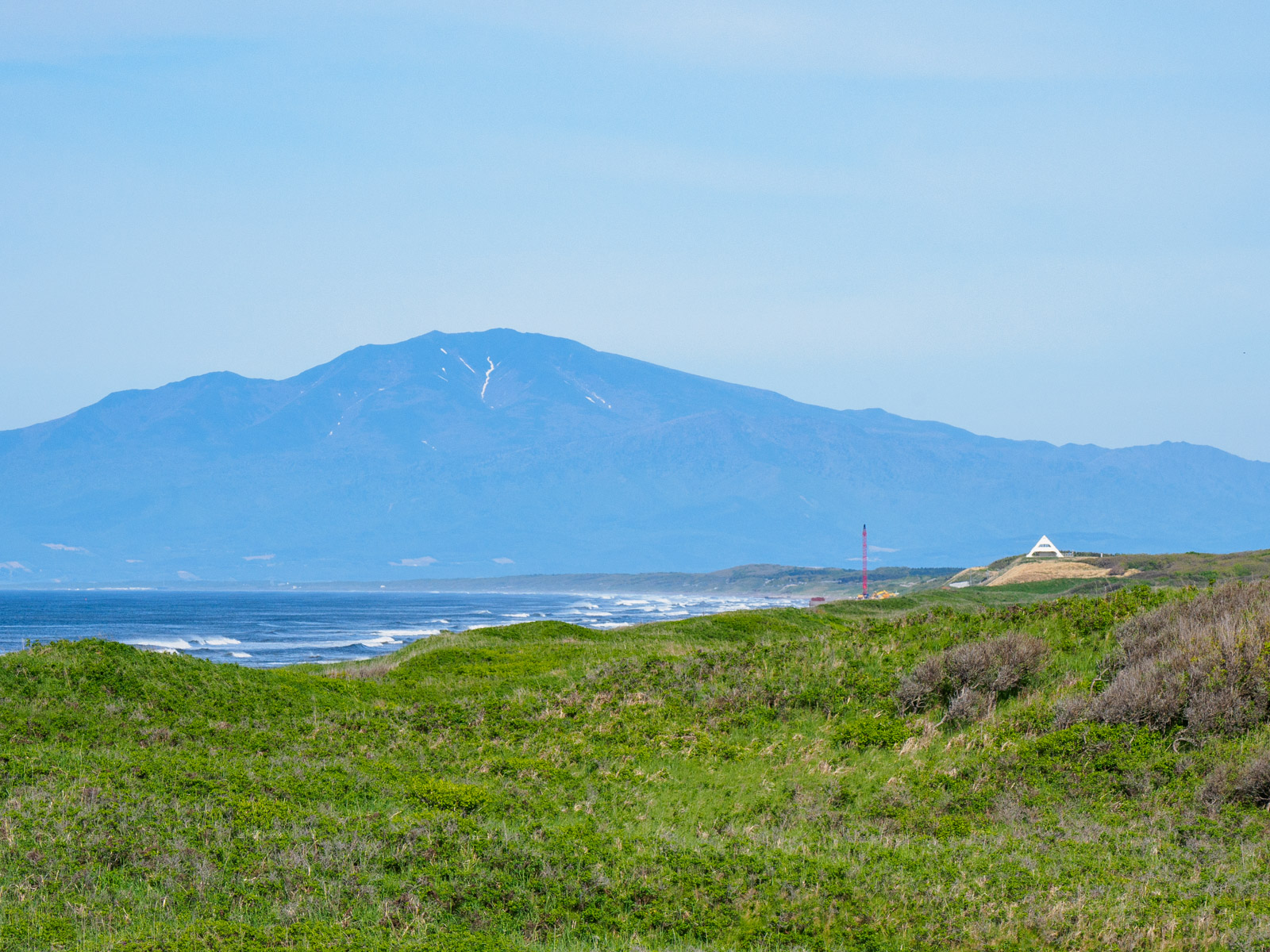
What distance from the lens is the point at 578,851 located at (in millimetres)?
14070

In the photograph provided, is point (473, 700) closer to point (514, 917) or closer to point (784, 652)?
point (784, 652)

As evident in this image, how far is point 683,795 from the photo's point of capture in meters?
19.4

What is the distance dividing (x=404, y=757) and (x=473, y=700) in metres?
5.28

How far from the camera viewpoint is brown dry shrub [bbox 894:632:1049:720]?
76.4ft

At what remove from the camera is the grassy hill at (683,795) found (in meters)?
12.2

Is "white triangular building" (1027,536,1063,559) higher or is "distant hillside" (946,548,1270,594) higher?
"white triangular building" (1027,536,1063,559)

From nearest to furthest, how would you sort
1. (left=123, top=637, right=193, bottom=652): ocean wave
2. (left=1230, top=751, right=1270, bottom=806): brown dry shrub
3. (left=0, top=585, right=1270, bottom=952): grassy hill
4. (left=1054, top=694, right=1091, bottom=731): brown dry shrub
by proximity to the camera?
(left=0, top=585, right=1270, bottom=952): grassy hill < (left=1230, top=751, right=1270, bottom=806): brown dry shrub < (left=1054, top=694, right=1091, bottom=731): brown dry shrub < (left=123, top=637, right=193, bottom=652): ocean wave

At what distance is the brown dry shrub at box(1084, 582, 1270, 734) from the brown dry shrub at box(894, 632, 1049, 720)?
7.84 feet

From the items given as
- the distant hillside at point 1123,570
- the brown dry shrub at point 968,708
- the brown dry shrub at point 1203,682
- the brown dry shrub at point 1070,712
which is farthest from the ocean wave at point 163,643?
the brown dry shrub at point 1203,682

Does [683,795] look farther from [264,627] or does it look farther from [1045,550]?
[1045,550]

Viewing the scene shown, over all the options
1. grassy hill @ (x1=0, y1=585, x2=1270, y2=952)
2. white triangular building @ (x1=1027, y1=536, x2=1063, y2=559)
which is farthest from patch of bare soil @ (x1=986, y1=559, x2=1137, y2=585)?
grassy hill @ (x1=0, y1=585, x2=1270, y2=952)

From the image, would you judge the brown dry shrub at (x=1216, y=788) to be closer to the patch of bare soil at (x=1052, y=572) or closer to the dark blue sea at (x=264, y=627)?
the dark blue sea at (x=264, y=627)

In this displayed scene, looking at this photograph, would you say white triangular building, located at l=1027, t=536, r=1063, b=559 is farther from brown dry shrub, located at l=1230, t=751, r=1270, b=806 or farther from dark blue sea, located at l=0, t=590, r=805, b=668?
brown dry shrub, located at l=1230, t=751, r=1270, b=806

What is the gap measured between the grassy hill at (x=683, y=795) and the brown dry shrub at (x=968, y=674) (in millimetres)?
60
